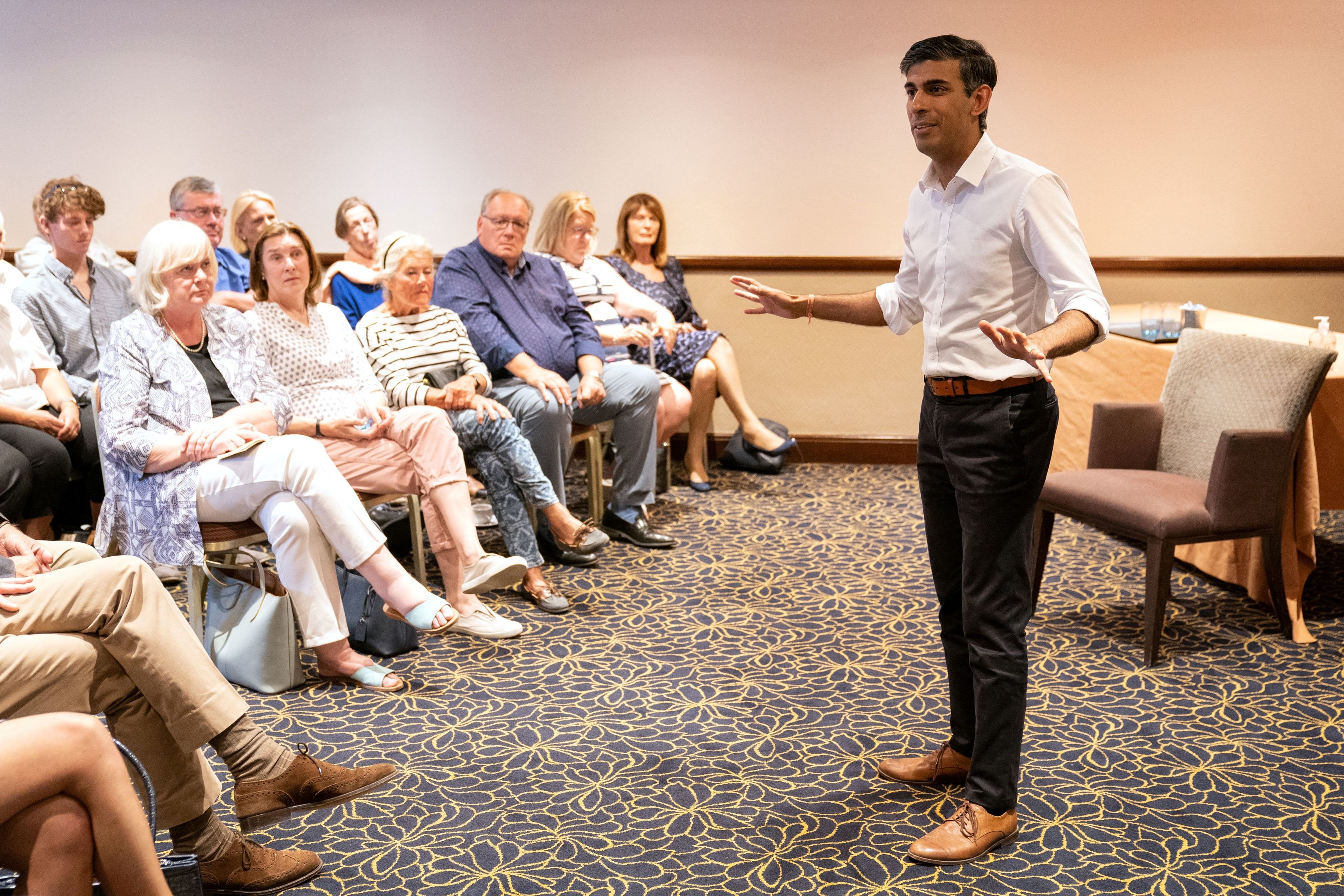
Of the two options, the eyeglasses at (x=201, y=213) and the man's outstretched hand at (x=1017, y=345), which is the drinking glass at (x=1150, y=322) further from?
the eyeglasses at (x=201, y=213)

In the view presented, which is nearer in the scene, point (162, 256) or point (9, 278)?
point (162, 256)

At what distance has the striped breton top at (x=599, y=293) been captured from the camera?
16.9 feet

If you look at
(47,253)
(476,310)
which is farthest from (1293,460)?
(47,253)

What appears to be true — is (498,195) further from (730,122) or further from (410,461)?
(730,122)

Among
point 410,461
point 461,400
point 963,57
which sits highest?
point 963,57

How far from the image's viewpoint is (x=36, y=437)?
3584mm

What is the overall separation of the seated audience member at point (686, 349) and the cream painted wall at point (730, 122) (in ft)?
0.99

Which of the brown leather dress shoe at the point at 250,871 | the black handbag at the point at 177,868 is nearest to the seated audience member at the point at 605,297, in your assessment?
the brown leather dress shoe at the point at 250,871

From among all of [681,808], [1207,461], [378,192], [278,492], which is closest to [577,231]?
[378,192]

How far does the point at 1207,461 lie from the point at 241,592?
9.97 feet

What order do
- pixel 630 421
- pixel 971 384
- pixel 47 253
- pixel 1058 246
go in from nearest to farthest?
pixel 1058 246, pixel 971 384, pixel 47 253, pixel 630 421

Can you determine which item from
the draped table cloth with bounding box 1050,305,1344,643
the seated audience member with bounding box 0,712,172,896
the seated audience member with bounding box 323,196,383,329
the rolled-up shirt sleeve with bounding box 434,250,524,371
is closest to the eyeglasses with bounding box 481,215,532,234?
the rolled-up shirt sleeve with bounding box 434,250,524,371

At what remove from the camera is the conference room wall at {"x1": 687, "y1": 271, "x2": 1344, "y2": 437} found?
595 centimetres

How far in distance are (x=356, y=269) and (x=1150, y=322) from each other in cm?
331
